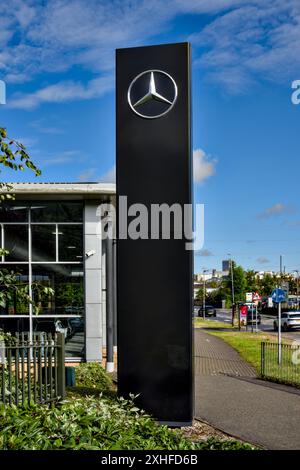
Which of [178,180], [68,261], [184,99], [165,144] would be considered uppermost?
[184,99]

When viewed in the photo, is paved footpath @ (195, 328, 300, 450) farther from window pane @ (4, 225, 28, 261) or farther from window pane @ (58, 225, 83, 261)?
window pane @ (4, 225, 28, 261)

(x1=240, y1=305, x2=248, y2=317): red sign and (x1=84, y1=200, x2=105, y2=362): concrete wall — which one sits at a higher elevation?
(x1=84, y1=200, x2=105, y2=362): concrete wall

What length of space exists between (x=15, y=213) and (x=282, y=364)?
914 centimetres

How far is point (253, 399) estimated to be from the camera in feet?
38.1

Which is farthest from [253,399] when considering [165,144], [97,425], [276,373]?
[97,425]

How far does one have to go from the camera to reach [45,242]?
56.4 ft

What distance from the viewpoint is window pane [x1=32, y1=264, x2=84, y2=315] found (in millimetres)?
17094

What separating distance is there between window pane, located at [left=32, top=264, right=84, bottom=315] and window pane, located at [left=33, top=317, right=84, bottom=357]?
0.81ft

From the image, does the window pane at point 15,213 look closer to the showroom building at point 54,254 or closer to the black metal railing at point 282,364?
the showroom building at point 54,254

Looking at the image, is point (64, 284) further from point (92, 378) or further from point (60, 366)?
point (60, 366)

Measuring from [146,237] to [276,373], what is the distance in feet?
25.0

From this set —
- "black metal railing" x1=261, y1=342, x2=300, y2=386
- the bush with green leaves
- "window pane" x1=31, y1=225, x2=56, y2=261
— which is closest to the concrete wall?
"window pane" x1=31, y1=225, x2=56, y2=261

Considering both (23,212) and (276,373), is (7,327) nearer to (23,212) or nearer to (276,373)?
(23,212)

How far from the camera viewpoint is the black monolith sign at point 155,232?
8.68m
